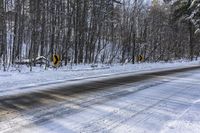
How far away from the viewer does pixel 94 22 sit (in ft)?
122

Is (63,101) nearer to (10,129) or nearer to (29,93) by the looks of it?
(29,93)

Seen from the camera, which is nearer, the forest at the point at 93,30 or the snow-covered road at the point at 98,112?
the snow-covered road at the point at 98,112

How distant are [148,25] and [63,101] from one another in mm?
44653

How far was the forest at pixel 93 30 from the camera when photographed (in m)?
31.6

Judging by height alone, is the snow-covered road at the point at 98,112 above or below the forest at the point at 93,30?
below

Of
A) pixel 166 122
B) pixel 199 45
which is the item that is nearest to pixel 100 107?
pixel 166 122

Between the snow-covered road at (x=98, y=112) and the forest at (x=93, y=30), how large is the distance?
34.1 ft

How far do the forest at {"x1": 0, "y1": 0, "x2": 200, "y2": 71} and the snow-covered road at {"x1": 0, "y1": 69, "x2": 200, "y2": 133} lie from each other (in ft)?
34.1

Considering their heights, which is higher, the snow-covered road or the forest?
the forest

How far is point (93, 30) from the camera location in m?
37.5

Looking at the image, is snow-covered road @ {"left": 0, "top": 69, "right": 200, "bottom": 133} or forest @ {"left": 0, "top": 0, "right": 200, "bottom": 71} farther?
forest @ {"left": 0, "top": 0, "right": 200, "bottom": 71}

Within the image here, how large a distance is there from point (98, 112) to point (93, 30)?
29.4 meters

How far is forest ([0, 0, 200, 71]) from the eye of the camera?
3160 centimetres

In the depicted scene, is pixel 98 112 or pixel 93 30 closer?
pixel 98 112
